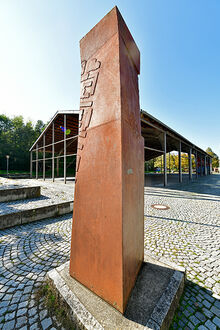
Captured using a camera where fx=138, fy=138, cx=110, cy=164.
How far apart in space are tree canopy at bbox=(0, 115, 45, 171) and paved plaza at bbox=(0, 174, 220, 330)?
37247mm

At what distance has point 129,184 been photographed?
65.4 inches

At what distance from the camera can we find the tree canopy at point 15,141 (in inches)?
1344

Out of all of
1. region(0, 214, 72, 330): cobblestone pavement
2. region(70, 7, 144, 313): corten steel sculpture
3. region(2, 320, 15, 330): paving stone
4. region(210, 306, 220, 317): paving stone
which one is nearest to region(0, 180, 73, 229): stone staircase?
region(0, 214, 72, 330): cobblestone pavement

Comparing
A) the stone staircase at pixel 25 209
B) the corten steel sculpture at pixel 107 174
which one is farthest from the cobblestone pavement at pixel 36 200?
the corten steel sculpture at pixel 107 174

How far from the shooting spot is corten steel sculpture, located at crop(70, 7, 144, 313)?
4.90ft

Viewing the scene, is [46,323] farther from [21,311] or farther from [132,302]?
[132,302]

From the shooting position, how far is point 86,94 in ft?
6.55

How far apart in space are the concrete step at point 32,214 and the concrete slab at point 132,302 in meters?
3.33

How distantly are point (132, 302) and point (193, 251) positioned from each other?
7.57 ft

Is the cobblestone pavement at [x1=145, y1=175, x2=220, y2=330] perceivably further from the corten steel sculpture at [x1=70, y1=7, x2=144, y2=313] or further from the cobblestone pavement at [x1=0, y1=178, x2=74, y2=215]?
the cobblestone pavement at [x1=0, y1=178, x2=74, y2=215]

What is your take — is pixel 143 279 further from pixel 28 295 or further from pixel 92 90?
pixel 92 90

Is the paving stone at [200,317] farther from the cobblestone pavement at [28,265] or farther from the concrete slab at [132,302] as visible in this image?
the cobblestone pavement at [28,265]

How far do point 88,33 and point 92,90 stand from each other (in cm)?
95

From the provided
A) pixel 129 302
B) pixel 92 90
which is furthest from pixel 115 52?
pixel 129 302
